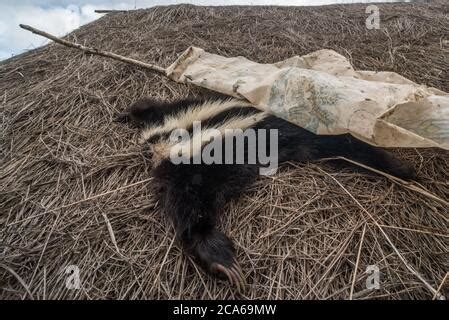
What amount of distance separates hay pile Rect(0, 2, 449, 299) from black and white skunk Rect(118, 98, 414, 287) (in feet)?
0.26

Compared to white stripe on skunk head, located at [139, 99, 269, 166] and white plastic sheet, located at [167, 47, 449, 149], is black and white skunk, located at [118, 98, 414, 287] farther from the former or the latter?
white plastic sheet, located at [167, 47, 449, 149]

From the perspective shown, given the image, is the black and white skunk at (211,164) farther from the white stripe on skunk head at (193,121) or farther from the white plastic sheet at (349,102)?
the white plastic sheet at (349,102)

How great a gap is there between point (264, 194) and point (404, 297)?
924 millimetres

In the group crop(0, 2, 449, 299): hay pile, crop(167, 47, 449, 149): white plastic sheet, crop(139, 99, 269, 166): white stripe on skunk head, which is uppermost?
crop(167, 47, 449, 149): white plastic sheet

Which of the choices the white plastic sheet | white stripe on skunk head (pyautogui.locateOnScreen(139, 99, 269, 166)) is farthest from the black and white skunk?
the white plastic sheet

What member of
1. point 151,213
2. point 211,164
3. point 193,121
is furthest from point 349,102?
point 151,213

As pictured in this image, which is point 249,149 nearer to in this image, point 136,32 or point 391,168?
point 391,168

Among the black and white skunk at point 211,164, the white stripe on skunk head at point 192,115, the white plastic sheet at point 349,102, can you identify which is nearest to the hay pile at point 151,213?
the black and white skunk at point 211,164

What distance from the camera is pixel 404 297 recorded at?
170cm

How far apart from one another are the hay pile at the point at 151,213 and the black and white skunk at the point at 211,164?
0.26 feet

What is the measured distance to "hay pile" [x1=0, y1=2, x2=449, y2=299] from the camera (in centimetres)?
181

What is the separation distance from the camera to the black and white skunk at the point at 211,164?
2010mm

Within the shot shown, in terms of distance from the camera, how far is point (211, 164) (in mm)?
2363
